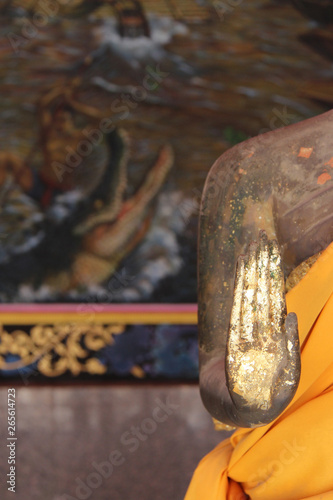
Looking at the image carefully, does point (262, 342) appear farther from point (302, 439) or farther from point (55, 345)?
point (55, 345)

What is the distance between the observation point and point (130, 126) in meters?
3.87

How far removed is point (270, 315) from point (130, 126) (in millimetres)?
2920

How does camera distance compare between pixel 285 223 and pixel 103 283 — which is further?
pixel 103 283

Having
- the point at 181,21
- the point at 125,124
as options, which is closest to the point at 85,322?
the point at 125,124


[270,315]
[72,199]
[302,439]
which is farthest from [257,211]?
[72,199]

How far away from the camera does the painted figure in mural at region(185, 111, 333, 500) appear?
111 centimetres

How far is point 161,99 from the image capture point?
386 cm

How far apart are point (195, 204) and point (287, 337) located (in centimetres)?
276

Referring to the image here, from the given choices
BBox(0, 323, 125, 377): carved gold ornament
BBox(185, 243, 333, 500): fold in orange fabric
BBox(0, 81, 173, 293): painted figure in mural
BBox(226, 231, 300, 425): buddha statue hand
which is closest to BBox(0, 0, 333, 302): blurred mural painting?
BBox(0, 81, 173, 293): painted figure in mural

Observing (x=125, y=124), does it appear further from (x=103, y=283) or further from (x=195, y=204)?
(x=103, y=283)

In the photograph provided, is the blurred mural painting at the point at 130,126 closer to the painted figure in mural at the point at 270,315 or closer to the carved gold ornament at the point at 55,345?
the carved gold ornament at the point at 55,345

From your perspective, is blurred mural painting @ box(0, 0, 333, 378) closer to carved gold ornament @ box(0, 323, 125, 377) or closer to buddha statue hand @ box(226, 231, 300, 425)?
carved gold ornament @ box(0, 323, 125, 377)

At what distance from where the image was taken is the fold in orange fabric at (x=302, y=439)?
1.20 m

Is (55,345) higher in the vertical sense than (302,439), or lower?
lower
